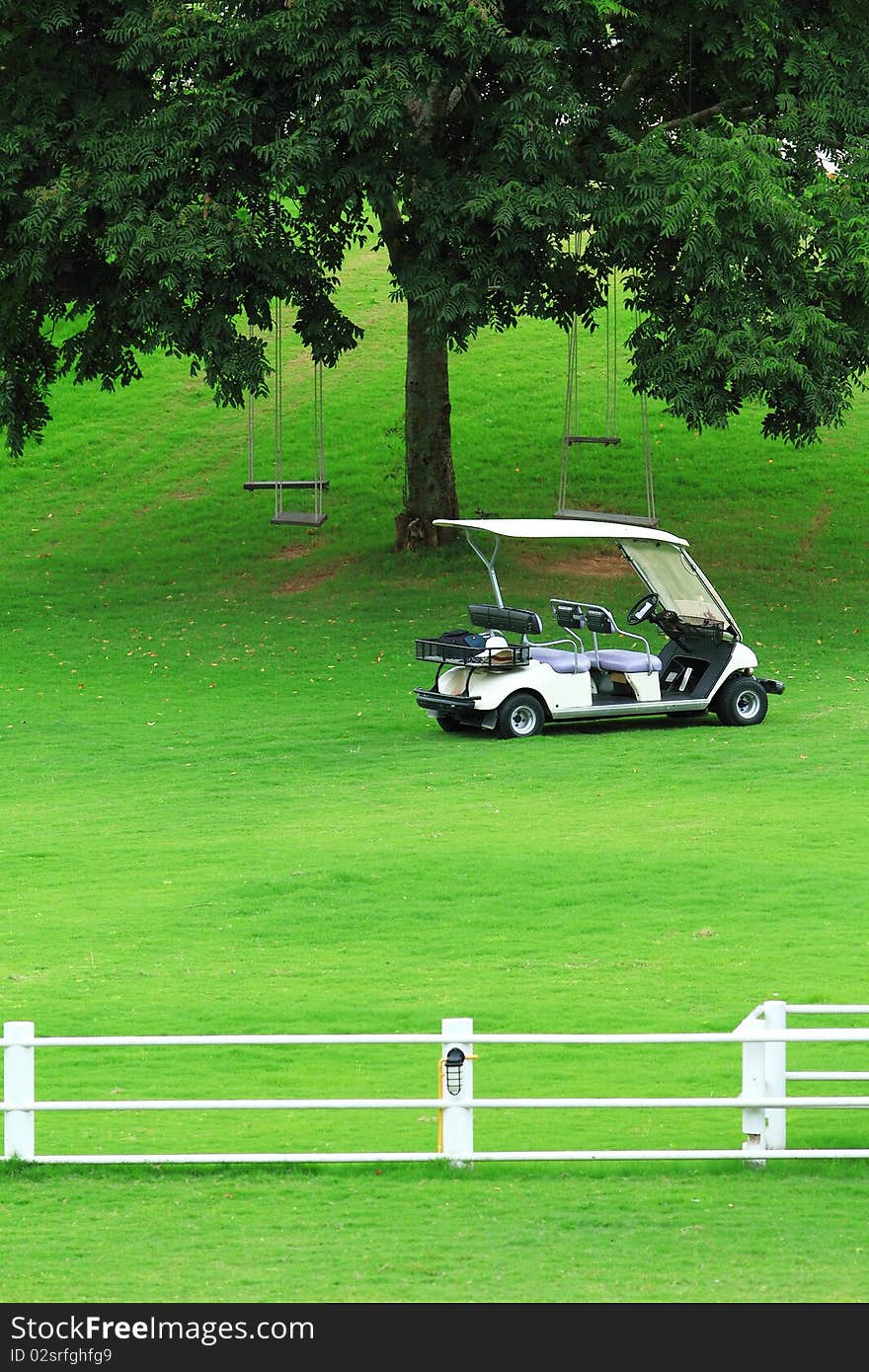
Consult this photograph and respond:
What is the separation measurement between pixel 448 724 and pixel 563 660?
1.69m

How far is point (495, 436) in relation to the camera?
40000mm

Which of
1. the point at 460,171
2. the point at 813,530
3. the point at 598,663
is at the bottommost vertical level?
the point at 598,663

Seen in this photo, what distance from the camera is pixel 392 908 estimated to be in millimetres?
13727

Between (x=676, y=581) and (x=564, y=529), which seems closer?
(x=564, y=529)

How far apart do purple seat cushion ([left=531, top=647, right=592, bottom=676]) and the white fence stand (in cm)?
1137

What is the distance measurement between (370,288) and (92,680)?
28.4 metres

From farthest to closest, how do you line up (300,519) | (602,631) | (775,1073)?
(300,519), (602,631), (775,1073)

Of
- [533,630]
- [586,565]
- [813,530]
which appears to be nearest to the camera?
[533,630]

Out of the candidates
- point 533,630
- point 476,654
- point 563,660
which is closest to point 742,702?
point 563,660

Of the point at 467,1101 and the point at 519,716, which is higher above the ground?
the point at 519,716

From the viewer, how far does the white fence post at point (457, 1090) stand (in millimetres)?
8289

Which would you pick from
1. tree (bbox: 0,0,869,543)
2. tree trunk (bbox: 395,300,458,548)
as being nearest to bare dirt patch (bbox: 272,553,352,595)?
tree trunk (bbox: 395,300,458,548)

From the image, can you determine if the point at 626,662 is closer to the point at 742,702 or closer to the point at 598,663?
the point at 598,663

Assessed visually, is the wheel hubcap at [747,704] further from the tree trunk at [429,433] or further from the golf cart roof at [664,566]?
the tree trunk at [429,433]
